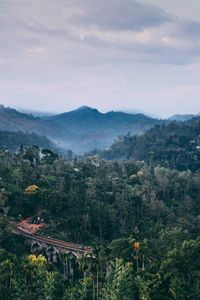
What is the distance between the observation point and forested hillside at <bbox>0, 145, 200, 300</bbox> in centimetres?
3847

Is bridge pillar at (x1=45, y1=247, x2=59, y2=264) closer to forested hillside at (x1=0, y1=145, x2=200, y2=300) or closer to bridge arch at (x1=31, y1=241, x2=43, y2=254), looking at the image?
bridge arch at (x1=31, y1=241, x2=43, y2=254)

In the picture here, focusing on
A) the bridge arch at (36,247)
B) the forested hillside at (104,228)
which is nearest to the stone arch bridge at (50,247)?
the bridge arch at (36,247)

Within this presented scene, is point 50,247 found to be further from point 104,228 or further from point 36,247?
point 104,228

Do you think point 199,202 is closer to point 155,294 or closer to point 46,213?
point 46,213

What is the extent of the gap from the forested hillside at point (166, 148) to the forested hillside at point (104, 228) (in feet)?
104

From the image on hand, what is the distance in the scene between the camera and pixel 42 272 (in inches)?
1508

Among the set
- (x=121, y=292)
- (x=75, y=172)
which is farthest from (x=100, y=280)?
(x=75, y=172)

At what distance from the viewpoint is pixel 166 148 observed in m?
135

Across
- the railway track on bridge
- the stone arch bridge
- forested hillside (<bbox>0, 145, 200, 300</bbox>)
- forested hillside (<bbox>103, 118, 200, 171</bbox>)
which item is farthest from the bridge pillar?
forested hillside (<bbox>103, 118, 200, 171</bbox>)

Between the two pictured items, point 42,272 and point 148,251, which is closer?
point 42,272

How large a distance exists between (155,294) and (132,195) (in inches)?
1155

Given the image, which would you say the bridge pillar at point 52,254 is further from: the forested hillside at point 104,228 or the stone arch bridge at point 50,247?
the forested hillside at point 104,228

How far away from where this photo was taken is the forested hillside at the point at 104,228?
126 feet

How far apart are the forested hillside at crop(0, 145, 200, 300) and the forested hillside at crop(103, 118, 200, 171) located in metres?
31.8
